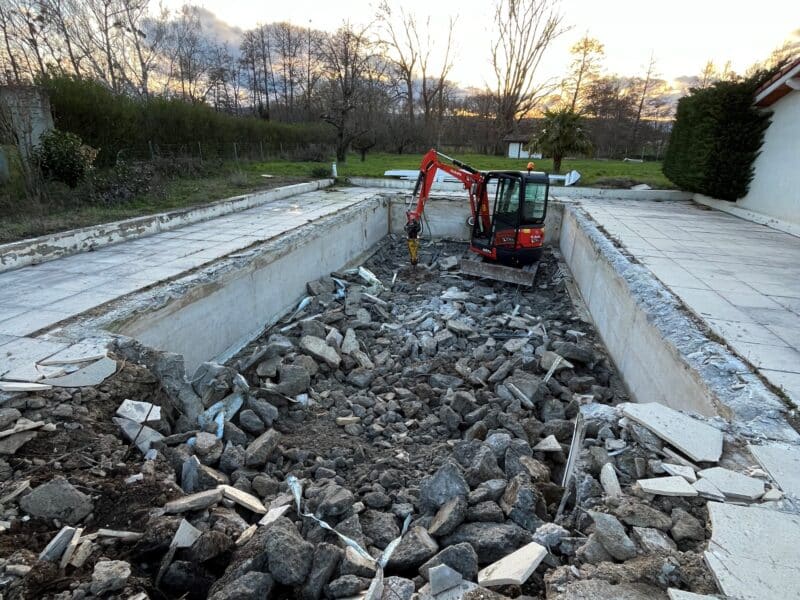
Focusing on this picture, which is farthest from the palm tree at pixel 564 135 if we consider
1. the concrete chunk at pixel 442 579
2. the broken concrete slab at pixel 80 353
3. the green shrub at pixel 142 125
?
the concrete chunk at pixel 442 579

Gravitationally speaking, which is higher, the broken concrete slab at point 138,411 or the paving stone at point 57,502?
the paving stone at point 57,502

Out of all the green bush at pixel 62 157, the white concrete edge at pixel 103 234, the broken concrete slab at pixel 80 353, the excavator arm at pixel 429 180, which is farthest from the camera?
the excavator arm at pixel 429 180

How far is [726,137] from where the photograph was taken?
39.7 feet

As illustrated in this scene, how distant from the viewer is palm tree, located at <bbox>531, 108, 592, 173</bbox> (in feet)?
58.4

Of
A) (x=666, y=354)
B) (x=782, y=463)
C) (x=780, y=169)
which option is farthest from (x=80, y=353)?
(x=780, y=169)

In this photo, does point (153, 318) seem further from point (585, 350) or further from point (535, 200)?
point (535, 200)

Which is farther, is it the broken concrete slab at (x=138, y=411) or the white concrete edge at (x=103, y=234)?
the white concrete edge at (x=103, y=234)

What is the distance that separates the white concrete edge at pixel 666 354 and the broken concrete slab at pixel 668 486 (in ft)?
2.63

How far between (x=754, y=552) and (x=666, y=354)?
257 cm

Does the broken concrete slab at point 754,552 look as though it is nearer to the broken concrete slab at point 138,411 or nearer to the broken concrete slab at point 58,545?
the broken concrete slab at point 58,545

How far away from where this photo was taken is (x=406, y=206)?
545 inches

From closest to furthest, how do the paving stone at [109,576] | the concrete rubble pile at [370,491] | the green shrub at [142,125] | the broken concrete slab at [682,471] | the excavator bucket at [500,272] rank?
the paving stone at [109,576]
the concrete rubble pile at [370,491]
the broken concrete slab at [682,471]
the excavator bucket at [500,272]
the green shrub at [142,125]

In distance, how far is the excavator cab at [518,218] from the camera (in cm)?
886

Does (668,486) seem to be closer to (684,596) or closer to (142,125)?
(684,596)
